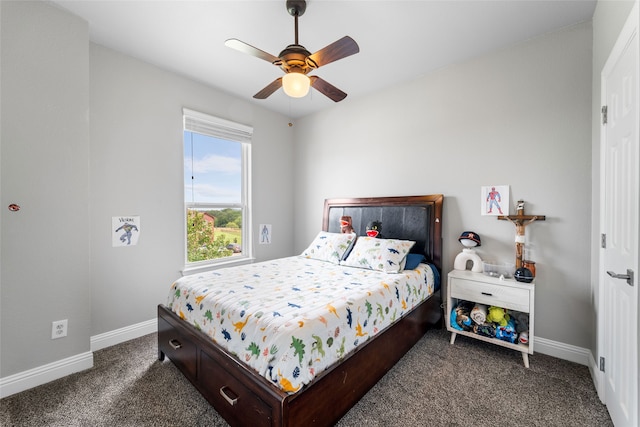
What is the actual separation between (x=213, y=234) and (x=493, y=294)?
9.97 ft

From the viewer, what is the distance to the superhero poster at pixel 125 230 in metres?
2.54

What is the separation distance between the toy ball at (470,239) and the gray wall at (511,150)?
0.35 ft

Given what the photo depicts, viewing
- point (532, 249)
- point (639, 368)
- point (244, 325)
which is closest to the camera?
point (639, 368)

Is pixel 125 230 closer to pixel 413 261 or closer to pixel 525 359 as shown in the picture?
pixel 413 261

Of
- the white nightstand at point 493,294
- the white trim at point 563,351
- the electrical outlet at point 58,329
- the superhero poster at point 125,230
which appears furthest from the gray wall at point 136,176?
the white trim at point 563,351

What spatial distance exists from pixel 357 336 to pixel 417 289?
98 cm

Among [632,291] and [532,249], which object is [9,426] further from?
[532,249]

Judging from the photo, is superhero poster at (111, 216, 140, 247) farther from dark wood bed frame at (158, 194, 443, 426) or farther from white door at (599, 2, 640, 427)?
white door at (599, 2, 640, 427)

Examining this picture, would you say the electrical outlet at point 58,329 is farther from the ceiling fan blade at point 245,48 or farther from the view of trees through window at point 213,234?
the ceiling fan blade at point 245,48

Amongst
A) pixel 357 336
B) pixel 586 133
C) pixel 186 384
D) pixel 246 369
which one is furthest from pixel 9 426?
pixel 586 133

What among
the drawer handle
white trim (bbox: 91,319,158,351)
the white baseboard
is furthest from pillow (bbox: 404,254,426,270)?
the white baseboard

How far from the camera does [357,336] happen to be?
166 centimetres

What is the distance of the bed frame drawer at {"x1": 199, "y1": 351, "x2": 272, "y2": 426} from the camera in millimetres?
1300

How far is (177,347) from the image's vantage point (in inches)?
76.2
